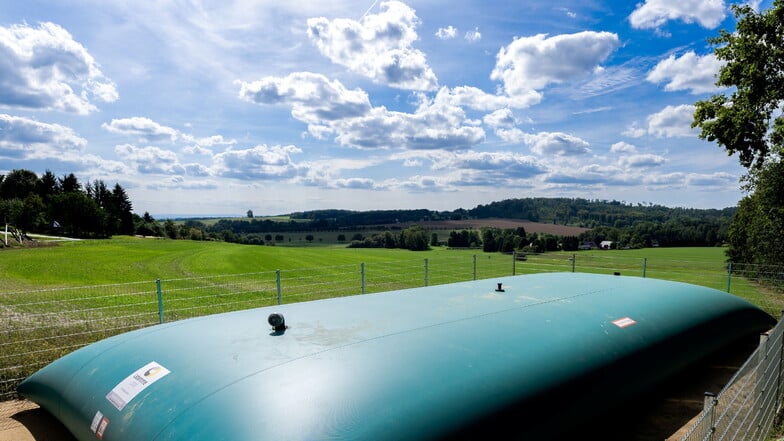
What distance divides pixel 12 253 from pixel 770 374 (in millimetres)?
41999

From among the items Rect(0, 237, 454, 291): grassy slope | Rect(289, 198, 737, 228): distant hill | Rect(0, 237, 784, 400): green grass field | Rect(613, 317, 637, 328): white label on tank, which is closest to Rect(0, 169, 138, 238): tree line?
Rect(0, 237, 454, 291): grassy slope

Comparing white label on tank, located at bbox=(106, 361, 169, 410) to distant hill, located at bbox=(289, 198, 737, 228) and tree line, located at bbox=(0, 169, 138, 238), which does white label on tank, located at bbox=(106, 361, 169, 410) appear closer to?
tree line, located at bbox=(0, 169, 138, 238)

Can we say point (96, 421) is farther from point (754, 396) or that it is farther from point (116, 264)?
point (116, 264)

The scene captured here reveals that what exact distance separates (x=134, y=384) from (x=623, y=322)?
6.40 metres

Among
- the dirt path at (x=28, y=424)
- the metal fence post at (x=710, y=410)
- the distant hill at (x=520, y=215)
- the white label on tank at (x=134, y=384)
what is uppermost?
the distant hill at (x=520, y=215)

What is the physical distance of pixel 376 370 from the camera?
12.4 ft

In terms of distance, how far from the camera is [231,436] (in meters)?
2.95

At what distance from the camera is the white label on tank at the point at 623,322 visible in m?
6.00

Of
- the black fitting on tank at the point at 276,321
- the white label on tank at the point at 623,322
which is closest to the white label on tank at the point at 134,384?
the black fitting on tank at the point at 276,321

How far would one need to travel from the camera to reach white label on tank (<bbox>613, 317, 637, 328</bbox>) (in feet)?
19.7

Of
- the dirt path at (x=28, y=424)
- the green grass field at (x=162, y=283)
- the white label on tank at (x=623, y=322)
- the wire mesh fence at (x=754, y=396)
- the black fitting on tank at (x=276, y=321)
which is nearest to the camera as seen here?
the wire mesh fence at (x=754, y=396)

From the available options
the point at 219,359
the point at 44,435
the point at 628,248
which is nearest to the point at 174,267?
the point at 44,435

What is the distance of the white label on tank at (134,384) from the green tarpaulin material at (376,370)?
1cm

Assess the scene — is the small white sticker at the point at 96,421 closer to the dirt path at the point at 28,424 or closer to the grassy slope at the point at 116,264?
the dirt path at the point at 28,424
